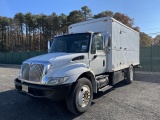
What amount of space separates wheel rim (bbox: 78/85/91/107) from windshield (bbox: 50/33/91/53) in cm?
124

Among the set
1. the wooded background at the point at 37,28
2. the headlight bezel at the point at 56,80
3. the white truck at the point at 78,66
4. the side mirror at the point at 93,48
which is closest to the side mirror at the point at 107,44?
the white truck at the point at 78,66

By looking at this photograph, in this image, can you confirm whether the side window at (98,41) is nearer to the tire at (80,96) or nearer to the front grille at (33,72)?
the tire at (80,96)

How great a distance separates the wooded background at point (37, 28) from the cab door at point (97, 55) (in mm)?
37188

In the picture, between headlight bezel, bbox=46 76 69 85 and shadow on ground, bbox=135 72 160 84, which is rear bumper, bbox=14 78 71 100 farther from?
shadow on ground, bbox=135 72 160 84

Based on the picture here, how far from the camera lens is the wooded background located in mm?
44625

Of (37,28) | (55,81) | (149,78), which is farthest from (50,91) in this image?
(37,28)

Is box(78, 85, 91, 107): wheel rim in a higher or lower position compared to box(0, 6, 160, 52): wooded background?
lower

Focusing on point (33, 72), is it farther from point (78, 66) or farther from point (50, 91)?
point (78, 66)

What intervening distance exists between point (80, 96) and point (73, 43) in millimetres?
1927

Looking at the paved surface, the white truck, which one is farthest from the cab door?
the paved surface

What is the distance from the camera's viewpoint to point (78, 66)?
5.16 m

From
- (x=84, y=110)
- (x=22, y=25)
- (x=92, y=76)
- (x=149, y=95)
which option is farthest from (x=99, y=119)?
(x=22, y=25)

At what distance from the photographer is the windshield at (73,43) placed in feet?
18.9

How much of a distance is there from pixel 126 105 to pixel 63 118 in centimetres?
224
